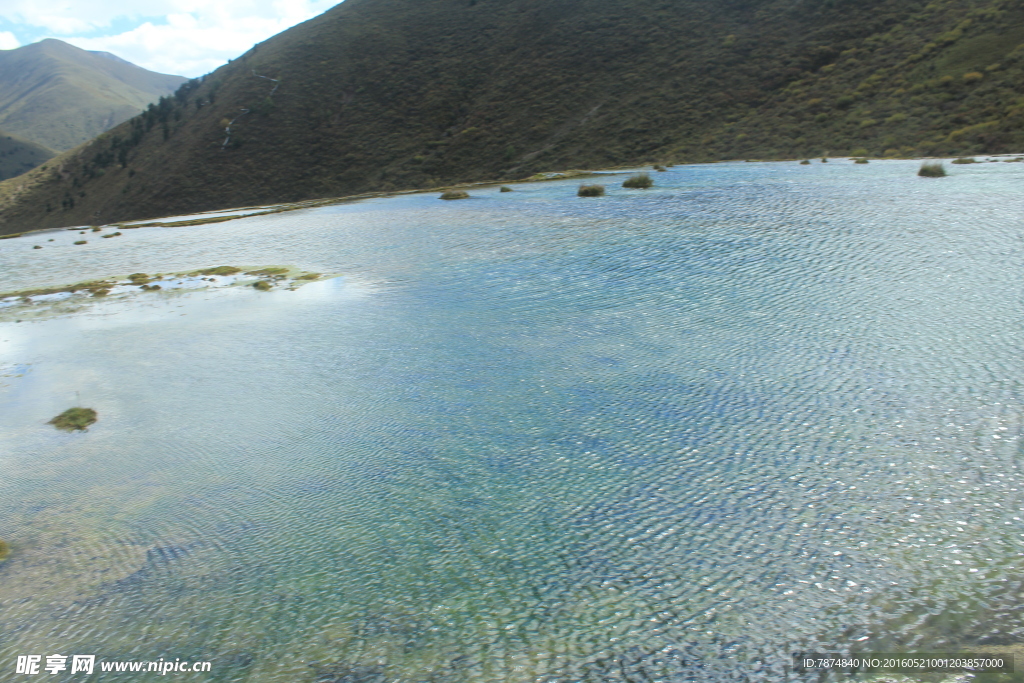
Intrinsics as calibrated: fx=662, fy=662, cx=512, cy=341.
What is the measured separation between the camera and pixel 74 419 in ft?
24.8

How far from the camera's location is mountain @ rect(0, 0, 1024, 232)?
38.3 meters

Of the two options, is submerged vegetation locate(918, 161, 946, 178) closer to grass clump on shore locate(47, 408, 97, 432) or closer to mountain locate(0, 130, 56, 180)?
grass clump on shore locate(47, 408, 97, 432)

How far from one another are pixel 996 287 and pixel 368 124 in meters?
62.0

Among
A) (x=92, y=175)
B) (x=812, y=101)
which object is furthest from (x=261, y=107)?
(x=812, y=101)

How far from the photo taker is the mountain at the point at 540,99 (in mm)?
38344

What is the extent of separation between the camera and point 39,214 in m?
69.4

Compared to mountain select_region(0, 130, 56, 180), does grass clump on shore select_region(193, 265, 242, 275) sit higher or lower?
lower

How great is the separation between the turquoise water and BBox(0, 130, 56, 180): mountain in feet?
595

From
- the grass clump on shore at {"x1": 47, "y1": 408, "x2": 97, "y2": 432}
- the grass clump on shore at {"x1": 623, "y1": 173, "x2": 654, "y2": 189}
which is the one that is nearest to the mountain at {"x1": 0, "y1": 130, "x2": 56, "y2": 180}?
the grass clump on shore at {"x1": 623, "y1": 173, "x2": 654, "y2": 189}

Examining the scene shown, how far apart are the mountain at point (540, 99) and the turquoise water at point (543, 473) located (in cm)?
2711

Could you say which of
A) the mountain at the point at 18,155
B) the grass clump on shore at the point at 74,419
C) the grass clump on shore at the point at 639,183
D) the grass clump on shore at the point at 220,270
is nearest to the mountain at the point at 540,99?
the grass clump on shore at the point at 639,183

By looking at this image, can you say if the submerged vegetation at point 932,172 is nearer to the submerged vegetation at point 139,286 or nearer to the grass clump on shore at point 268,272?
the submerged vegetation at point 139,286

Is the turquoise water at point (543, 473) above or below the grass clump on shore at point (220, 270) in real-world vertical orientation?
below

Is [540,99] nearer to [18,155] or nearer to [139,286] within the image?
[139,286]
